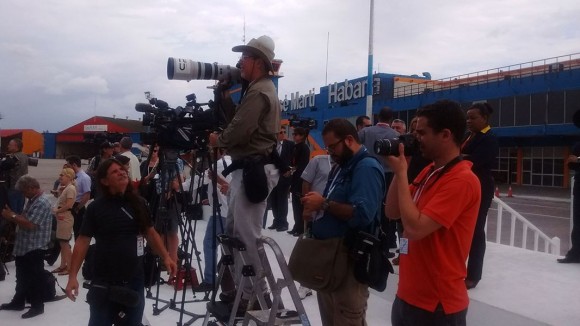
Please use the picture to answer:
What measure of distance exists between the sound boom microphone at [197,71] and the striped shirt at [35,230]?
102 inches

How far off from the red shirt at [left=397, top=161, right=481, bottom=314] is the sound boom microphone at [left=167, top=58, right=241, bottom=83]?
173 centimetres

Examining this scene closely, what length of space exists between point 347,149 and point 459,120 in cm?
91

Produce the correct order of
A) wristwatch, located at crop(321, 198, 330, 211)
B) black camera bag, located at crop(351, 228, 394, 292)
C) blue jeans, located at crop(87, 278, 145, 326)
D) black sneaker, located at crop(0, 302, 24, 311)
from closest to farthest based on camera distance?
black camera bag, located at crop(351, 228, 394, 292)
wristwatch, located at crop(321, 198, 330, 211)
blue jeans, located at crop(87, 278, 145, 326)
black sneaker, located at crop(0, 302, 24, 311)

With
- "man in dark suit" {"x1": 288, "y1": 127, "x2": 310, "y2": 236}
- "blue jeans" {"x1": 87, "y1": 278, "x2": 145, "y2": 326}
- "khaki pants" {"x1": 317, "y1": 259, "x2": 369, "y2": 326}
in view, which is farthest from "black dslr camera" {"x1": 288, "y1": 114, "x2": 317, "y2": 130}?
"khaki pants" {"x1": 317, "y1": 259, "x2": 369, "y2": 326}

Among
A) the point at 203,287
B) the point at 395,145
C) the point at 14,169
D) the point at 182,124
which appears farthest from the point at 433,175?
the point at 14,169

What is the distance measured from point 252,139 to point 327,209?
2.59 feet

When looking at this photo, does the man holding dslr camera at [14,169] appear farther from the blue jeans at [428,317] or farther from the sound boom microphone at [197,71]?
the blue jeans at [428,317]

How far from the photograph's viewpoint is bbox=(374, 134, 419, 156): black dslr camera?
83.4 inches

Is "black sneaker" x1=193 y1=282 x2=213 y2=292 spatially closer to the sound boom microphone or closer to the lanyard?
the sound boom microphone

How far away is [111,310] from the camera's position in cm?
327

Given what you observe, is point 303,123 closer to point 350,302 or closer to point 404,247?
point 350,302

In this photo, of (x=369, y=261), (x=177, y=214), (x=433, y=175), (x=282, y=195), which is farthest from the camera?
(x=282, y=195)

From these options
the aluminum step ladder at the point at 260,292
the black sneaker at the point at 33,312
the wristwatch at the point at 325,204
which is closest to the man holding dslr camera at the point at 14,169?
the black sneaker at the point at 33,312

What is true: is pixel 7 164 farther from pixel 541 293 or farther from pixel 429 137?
pixel 541 293
